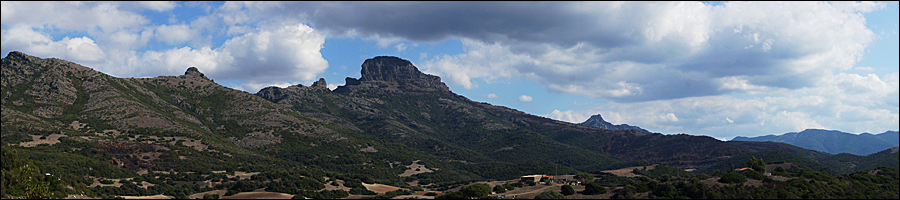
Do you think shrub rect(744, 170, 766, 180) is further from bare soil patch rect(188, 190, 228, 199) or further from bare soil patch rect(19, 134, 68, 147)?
bare soil patch rect(19, 134, 68, 147)

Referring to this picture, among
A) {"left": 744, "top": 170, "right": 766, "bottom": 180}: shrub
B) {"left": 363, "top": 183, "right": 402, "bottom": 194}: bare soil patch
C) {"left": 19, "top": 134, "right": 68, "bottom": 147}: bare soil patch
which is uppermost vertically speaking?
{"left": 19, "top": 134, "right": 68, "bottom": 147}: bare soil patch

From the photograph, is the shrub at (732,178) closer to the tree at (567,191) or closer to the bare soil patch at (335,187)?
the tree at (567,191)

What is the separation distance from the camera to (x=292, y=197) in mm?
147000

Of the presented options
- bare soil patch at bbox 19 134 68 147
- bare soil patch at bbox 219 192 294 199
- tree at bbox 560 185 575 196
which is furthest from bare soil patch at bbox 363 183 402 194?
bare soil patch at bbox 19 134 68 147

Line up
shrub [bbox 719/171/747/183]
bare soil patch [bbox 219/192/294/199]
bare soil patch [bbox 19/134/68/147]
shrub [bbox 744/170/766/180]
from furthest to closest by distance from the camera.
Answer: bare soil patch [bbox 19/134/68/147] < bare soil patch [bbox 219/192/294/199] < shrub [bbox 744/170/766/180] < shrub [bbox 719/171/747/183]

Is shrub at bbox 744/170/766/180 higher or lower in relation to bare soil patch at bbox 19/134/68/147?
lower

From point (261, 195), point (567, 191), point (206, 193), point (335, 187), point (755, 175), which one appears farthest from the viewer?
point (335, 187)

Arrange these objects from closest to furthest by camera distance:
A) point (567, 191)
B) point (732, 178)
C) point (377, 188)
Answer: point (732, 178)
point (567, 191)
point (377, 188)

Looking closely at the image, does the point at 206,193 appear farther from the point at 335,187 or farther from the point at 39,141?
the point at 39,141

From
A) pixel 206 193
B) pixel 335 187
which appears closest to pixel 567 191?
pixel 335 187

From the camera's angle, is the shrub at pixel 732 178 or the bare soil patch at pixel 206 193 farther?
the bare soil patch at pixel 206 193

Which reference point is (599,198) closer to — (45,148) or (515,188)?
(515,188)

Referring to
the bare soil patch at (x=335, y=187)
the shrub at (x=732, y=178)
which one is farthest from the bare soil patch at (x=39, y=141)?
the shrub at (x=732, y=178)

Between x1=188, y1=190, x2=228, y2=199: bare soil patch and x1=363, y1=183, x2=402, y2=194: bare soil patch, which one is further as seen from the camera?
x1=363, y1=183, x2=402, y2=194: bare soil patch
